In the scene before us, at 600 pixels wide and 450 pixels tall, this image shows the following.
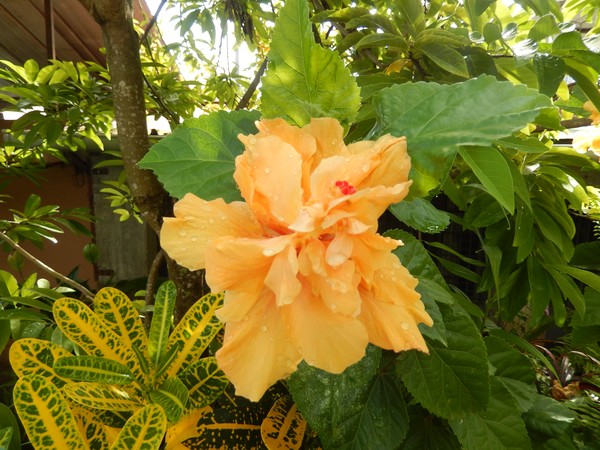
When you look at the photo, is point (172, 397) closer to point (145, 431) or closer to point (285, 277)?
point (145, 431)

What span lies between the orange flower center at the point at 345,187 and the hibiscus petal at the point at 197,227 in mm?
61

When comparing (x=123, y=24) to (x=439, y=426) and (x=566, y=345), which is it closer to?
(x=439, y=426)

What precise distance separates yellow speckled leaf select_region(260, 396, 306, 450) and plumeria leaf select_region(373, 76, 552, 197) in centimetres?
28

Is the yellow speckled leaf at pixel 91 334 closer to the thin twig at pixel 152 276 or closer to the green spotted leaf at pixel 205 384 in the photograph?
the green spotted leaf at pixel 205 384

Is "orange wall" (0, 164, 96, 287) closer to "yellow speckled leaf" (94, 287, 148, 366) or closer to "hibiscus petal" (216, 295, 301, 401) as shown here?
"yellow speckled leaf" (94, 287, 148, 366)

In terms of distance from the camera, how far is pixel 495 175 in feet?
1.21

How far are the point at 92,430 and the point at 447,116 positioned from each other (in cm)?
43

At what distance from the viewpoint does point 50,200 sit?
2.99 metres

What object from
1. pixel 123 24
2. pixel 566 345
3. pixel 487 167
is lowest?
pixel 566 345

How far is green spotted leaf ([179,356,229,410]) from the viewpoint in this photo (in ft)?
1.44

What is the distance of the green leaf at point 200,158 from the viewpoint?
1.09ft

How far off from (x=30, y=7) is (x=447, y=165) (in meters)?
1.88

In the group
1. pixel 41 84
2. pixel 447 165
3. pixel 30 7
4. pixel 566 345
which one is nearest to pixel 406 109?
pixel 447 165

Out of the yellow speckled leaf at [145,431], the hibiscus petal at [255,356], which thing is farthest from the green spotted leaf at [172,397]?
the hibiscus petal at [255,356]
